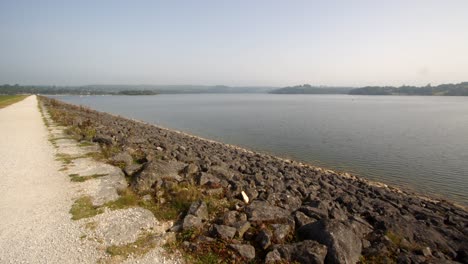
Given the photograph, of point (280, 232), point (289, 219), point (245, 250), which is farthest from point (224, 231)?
point (289, 219)

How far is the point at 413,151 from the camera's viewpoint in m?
26.6

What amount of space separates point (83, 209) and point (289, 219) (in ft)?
20.8

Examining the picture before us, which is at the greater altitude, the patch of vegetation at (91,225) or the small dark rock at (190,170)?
the small dark rock at (190,170)

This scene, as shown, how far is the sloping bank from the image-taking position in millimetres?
6676

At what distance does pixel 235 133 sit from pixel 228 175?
1030 inches

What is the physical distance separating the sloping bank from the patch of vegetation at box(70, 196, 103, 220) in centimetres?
159

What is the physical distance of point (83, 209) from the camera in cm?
860

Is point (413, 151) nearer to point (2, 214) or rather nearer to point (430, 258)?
point (430, 258)

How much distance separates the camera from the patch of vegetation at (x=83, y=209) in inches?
324

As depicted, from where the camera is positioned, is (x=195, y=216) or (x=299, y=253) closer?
(x=299, y=253)

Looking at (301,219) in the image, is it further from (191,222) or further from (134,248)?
(134,248)

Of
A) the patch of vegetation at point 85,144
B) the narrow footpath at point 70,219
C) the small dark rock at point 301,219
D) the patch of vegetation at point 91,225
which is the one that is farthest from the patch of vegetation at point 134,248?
the patch of vegetation at point 85,144

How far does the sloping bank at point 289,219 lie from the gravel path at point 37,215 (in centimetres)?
Answer: 237

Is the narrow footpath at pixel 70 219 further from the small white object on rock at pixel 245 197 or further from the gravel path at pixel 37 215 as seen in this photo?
the small white object on rock at pixel 245 197
